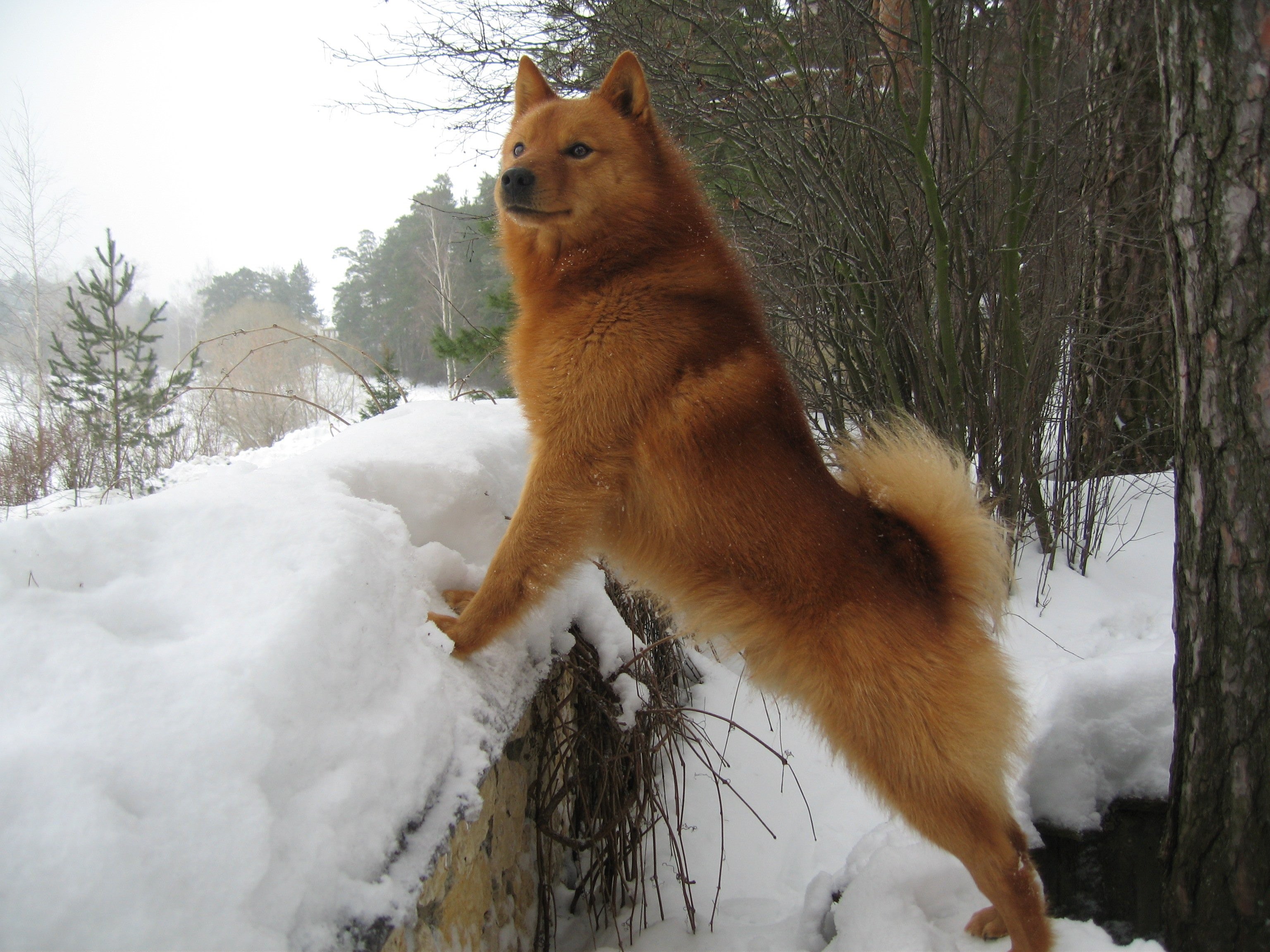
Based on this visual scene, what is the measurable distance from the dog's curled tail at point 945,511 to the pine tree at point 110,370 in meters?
9.65

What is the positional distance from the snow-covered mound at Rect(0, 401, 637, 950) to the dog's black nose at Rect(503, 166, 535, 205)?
41.7 inches

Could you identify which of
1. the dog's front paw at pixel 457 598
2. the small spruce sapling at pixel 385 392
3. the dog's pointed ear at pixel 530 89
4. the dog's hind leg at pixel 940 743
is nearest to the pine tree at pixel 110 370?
the small spruce sapling at pixel 385 392

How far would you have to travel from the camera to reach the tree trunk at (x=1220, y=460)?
1510mm

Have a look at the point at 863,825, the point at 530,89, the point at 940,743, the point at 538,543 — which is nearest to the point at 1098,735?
the point at 863,825

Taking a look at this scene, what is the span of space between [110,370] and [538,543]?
12235 millimetres

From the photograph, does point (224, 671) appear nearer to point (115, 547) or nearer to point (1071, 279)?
point (115, 547)

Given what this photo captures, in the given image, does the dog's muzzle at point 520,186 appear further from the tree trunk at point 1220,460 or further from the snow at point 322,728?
the tree trunk at point 1220,460

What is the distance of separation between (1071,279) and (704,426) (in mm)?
Result: 3774

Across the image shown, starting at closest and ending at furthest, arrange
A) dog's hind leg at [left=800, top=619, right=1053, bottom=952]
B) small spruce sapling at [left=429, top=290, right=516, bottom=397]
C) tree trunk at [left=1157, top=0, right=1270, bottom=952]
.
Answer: tree trunk at [left=1157, top=0, right=1270, bottom=952], dog's hind leg at [left=800, top=619, right=1053, bottom=952], small spruce sapling at [left=429, top=290, right=516, bottom=397]

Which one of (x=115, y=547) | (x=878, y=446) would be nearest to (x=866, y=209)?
(x=878, y=446)

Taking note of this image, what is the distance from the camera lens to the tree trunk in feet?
4.95

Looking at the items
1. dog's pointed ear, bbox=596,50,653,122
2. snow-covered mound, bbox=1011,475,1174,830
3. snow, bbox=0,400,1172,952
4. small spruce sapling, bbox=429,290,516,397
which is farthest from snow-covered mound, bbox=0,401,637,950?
small spruce sapling, bbox=429,290,516,397

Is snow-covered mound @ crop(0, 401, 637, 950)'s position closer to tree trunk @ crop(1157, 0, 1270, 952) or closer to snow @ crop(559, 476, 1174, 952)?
snow @ crop(559, 476, 1174, 952)

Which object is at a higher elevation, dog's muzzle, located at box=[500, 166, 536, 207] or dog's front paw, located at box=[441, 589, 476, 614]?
dog's muzzle, located at box=[500, 166, 536, 207]
